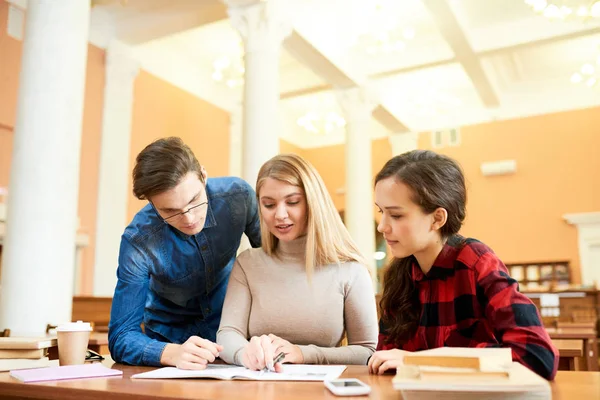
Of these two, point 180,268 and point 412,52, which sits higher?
point 412,52

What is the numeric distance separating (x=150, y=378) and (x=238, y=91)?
1035 centimetres

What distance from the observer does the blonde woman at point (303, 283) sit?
185cm

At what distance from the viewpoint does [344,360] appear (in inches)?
68.4

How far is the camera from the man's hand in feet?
5.01

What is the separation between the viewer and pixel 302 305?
6.08 ft

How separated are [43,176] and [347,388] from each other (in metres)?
3.44

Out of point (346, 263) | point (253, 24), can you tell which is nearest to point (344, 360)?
point (346, 263)

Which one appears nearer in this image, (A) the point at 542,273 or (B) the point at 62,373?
(B) the point at 62,373

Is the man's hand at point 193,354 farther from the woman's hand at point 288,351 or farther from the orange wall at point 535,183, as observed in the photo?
the orange wall at point 535,183

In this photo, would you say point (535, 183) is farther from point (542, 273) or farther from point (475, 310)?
point (475, 310)

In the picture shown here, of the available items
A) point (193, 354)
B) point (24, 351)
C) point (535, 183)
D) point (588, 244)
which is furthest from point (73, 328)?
point (535, 183)

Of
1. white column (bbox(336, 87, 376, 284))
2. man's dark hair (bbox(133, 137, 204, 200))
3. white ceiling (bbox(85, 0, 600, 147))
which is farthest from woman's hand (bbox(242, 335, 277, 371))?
white column (bbox(336, 87, 376, 284))

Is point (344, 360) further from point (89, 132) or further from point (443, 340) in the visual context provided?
point (89, 132)

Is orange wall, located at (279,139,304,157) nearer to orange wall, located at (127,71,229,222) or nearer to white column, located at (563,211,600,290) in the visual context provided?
orange wall, located at (127,71,229,222)
